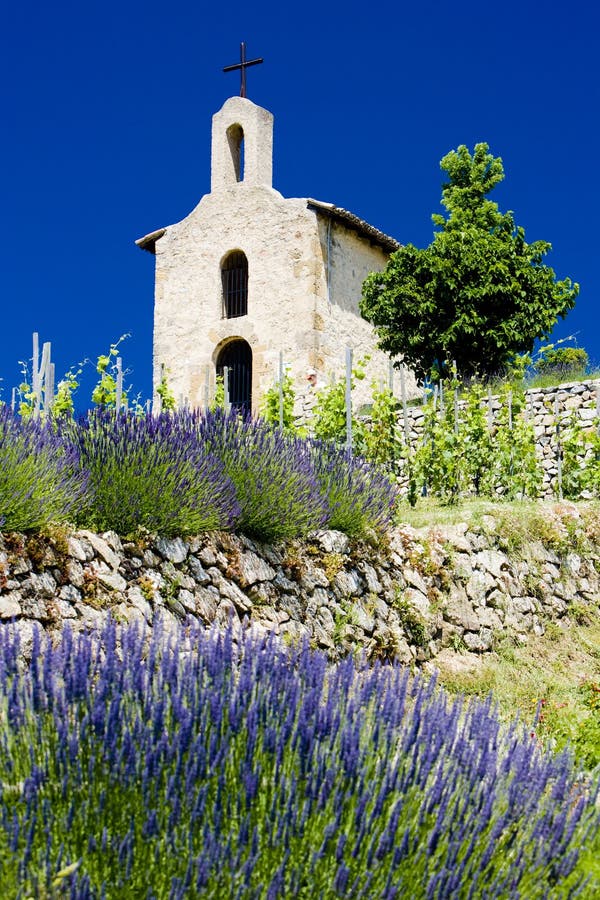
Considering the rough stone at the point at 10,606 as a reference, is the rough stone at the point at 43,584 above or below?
above

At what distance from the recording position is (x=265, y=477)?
597cm

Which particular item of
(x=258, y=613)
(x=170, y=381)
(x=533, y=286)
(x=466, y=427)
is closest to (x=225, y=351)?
(x=170, y=381)

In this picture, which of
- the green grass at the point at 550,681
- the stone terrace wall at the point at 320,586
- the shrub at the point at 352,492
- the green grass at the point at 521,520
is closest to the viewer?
the stone terrace wall at the point at 320,586

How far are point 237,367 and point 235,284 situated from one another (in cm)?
187

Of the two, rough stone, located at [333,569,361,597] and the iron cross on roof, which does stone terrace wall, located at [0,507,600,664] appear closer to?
rough stone, located at [333,569,361,597]

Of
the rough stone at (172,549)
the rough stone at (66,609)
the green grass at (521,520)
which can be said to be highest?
the green grass at (521,520)

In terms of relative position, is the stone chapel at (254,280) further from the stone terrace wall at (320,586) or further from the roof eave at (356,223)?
the stone terrace wall at (320,586)

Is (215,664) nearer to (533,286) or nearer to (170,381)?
(533,286)

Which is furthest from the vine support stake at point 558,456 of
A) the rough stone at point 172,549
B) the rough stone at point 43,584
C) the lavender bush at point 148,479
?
the rough stone at point 43,584

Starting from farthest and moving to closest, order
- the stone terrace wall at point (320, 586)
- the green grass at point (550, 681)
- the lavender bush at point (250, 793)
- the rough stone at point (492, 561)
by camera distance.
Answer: the rough stone at point (492, 561), the green grass at point (550, 681), the stone terrace wall at point (320, 586), the lavender bush at point (250, 793)

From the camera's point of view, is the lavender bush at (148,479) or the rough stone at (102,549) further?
the lavender bush at (148,479)

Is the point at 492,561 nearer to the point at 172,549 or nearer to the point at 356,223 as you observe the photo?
the point at 172,549

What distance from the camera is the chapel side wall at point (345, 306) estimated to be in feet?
58.5

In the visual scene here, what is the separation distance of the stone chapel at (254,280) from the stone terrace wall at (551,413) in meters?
4.45
